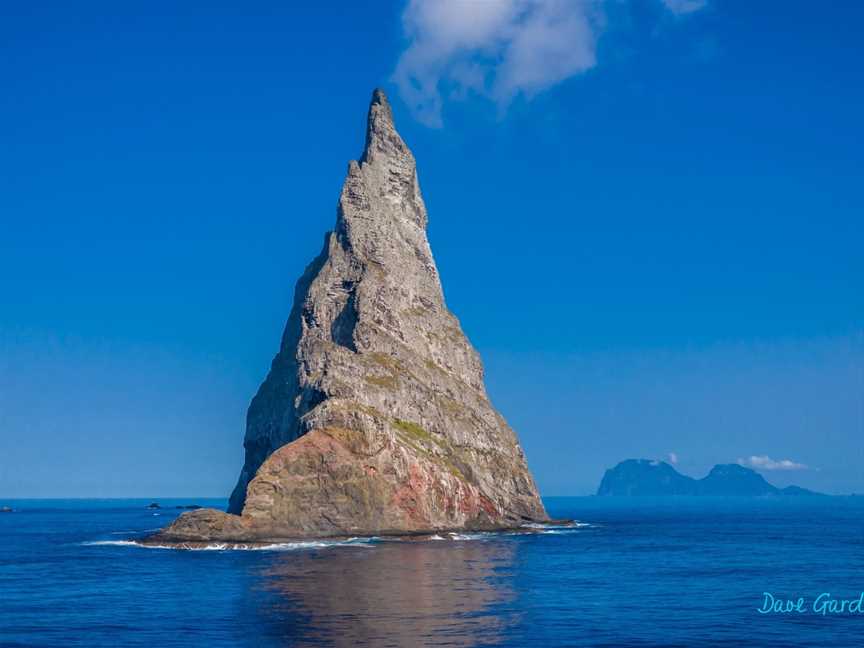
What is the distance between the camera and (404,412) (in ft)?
610

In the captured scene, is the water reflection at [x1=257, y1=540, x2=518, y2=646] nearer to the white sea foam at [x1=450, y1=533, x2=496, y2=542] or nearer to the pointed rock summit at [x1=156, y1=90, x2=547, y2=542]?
the pointed rock summit at [x1=156, y1=90, x2=547, y2=542]

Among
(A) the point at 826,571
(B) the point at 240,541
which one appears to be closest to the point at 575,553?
(A) the point at 826,571

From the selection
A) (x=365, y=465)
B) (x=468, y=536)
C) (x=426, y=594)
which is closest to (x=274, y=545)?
(x=365, y=465)

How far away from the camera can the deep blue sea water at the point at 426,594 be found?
65375 mm

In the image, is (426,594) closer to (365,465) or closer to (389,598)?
(389,598)

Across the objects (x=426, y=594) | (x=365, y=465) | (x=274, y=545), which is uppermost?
(x=365, y=465)

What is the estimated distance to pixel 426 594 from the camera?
84438 millimetres

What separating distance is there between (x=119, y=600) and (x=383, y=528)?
7819 centimetres

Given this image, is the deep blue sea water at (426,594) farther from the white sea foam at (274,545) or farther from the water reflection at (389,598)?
the white sea foam at (274,545)

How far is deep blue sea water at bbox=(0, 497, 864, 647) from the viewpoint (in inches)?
2574

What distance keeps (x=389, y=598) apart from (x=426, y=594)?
4331 millimetres

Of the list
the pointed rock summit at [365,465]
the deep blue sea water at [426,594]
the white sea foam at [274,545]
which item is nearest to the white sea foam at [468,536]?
the pointed rock summit at [365,465]

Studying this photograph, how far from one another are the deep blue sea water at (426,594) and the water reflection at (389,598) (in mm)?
210

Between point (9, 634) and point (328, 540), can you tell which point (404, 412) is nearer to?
point (328, 540)
